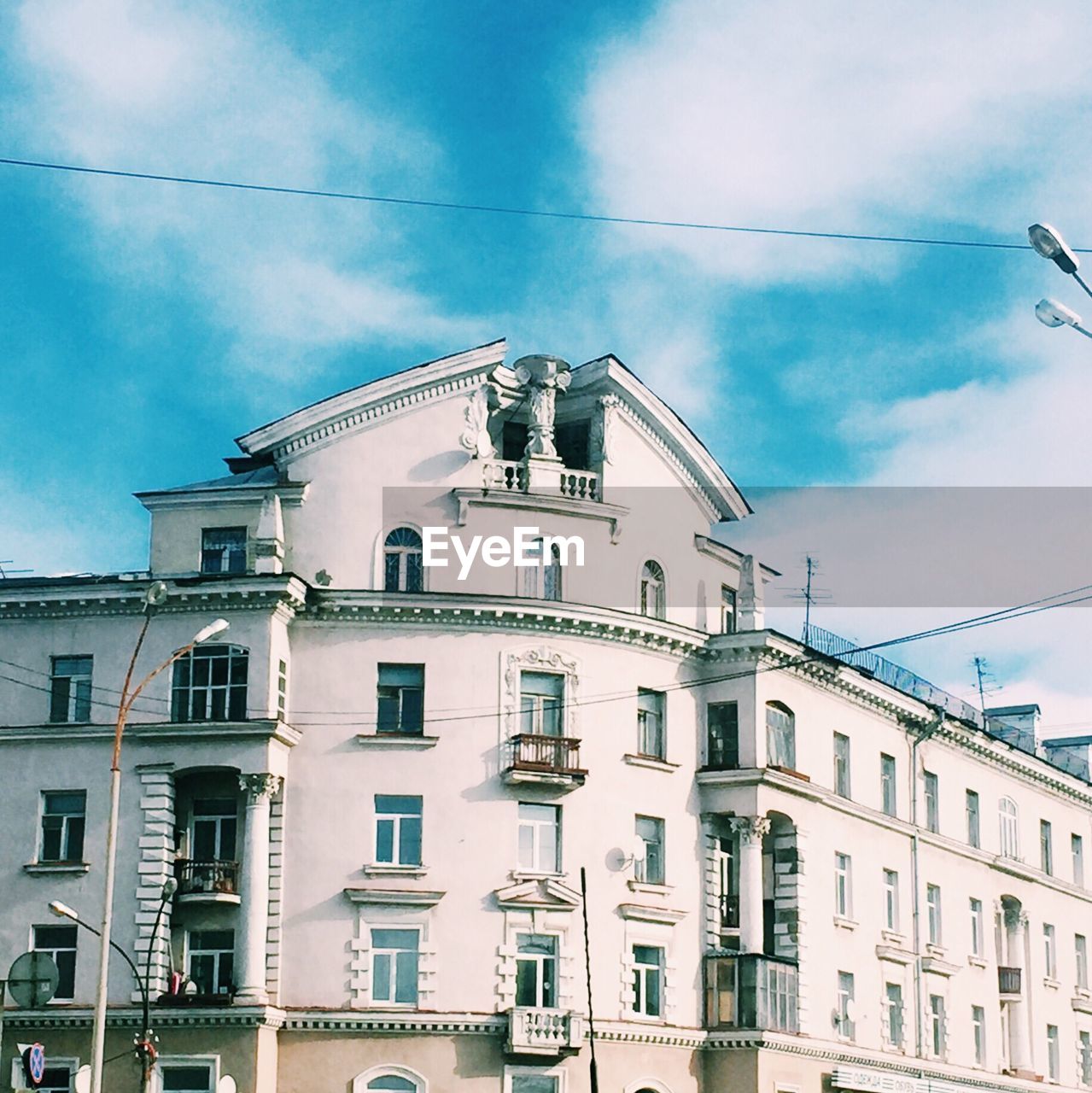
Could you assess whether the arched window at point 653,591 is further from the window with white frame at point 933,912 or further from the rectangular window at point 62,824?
the rectangular window at point 62,824

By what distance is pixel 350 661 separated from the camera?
53969 mm

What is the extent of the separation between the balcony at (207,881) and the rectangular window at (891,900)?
21.9 meters

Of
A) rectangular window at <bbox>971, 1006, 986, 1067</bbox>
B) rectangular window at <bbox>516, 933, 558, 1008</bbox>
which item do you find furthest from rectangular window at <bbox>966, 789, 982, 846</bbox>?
rectangular window at <bbox>516, 933, 558, 1008</bbox>

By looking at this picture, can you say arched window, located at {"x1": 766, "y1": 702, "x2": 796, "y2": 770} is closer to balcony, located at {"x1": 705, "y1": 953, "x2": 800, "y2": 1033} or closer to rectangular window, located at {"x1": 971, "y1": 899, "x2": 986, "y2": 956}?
balcony, located at {"x1": 705, "y1": 953, "x2": 800, "y2": 1033}

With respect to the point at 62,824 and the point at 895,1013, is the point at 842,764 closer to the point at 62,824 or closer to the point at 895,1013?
the point at 895,1013

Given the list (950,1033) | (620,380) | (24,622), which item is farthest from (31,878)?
(950,1033)

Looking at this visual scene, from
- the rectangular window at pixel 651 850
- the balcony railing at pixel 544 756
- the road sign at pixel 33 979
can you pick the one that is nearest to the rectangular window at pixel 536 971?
the rectangular window at pixel 651 850

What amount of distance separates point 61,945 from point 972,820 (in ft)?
108

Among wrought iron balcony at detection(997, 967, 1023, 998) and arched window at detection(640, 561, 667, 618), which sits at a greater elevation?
arched window at detection(640, 561, 667, 618)

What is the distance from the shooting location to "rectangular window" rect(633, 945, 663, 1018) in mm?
54438

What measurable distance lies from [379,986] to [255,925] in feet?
12.2

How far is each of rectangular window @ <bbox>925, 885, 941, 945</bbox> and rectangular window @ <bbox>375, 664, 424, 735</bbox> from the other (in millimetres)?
20390

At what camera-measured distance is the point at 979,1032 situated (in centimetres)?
6750

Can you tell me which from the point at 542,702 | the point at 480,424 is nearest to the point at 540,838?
the point at 542,702
